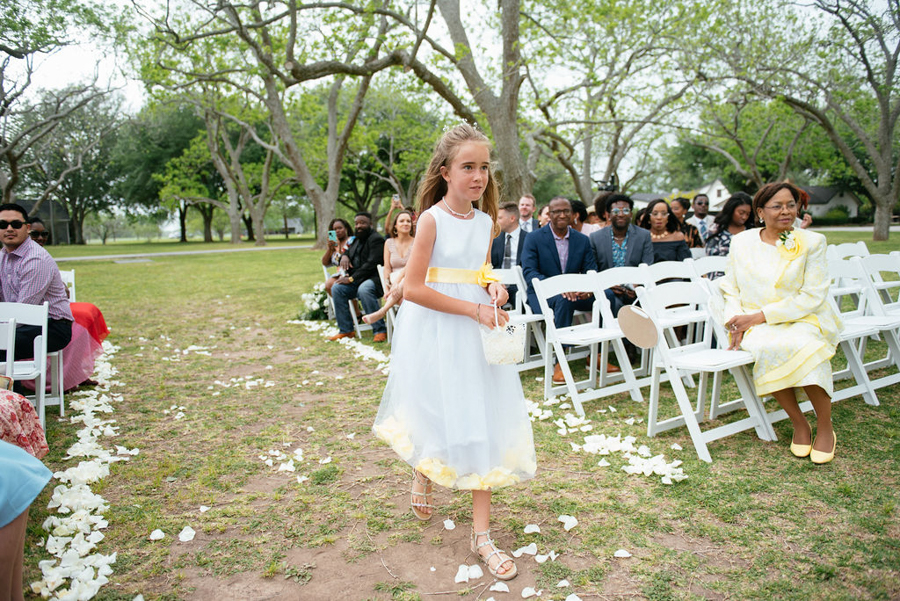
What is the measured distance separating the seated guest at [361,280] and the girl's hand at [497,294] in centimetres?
585

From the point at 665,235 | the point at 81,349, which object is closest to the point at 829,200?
the point at 665,235

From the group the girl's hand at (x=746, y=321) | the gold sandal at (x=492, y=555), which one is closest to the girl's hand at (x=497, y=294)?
the gold sandal at (x=492, y=555)

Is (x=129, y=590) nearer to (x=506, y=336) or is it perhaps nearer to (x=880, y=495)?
(x=506, y=336)

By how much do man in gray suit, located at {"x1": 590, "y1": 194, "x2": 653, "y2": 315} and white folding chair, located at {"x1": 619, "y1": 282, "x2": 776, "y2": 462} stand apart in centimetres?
173

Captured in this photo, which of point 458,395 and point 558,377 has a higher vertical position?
point 458,395

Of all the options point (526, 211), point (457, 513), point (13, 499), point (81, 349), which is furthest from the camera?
point (526, 211)

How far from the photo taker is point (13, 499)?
6.85 ft

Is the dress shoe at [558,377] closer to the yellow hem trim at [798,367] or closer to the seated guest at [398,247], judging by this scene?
the yellow hem trim at [798,367]

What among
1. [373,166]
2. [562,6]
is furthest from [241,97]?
[562,6]

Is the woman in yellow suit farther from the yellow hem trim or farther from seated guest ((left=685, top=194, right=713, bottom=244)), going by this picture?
seated guest ((left=685, top=194, right=713, bottom=244))

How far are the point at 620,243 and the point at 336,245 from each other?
5.08 metres

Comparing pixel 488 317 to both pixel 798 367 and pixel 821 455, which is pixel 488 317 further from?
pixel 821 455

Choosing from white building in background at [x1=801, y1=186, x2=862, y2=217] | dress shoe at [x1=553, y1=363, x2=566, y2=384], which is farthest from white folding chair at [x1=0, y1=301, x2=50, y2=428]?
white building in background at [x1=801, y1=186, x2=862, y2=217]

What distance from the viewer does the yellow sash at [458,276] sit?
9.32 feet
